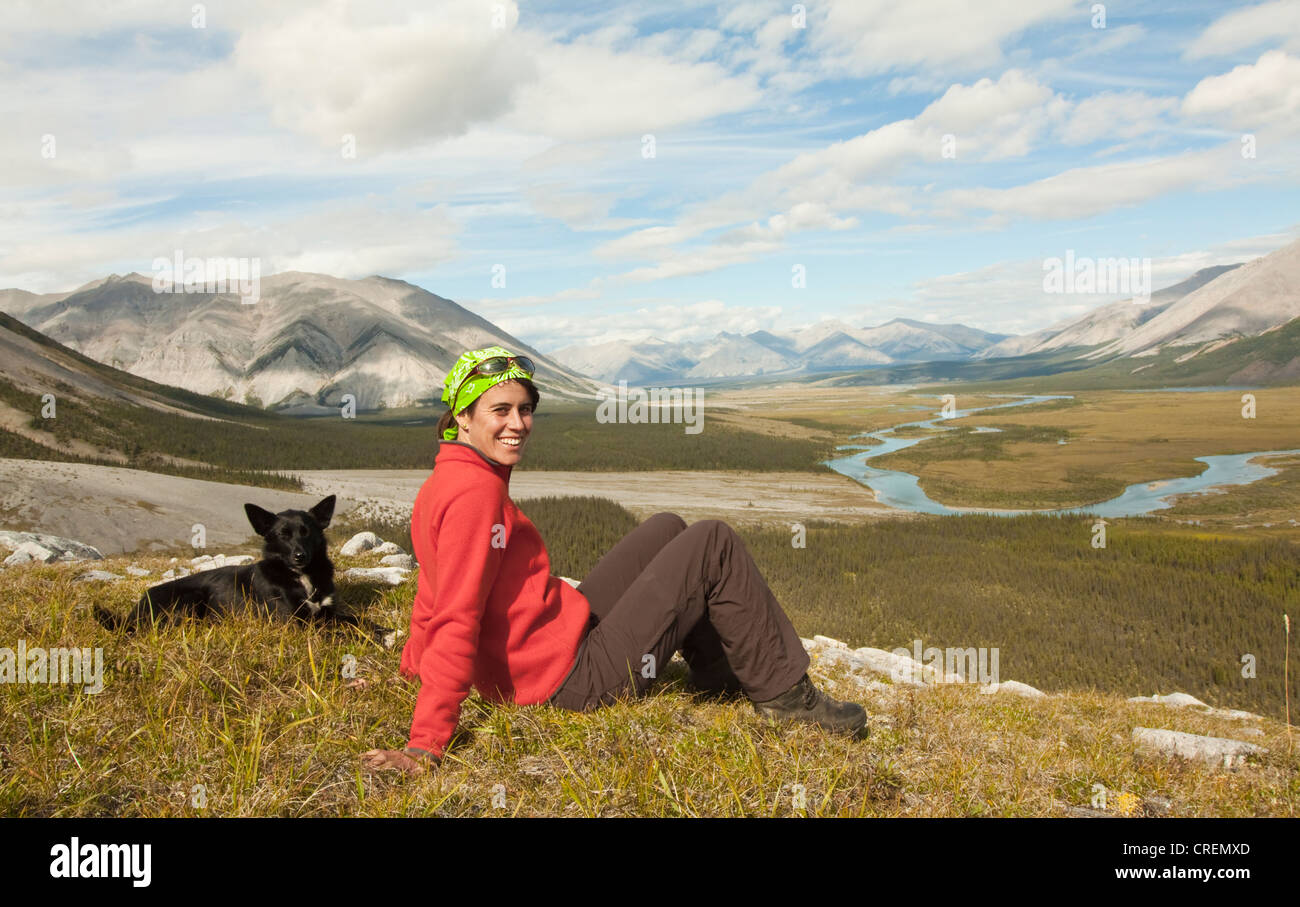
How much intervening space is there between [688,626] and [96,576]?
27.2 feet

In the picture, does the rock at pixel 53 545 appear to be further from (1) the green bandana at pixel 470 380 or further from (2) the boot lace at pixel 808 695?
(2) the boot lace at pixel 808 695

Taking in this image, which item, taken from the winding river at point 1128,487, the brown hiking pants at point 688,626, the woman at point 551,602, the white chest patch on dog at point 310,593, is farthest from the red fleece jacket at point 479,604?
the winding river at point 1128,487

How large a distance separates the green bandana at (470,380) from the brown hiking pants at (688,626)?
4.70 ft

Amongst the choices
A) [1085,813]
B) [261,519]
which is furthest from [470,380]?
[1085,813]

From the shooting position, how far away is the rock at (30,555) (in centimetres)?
952

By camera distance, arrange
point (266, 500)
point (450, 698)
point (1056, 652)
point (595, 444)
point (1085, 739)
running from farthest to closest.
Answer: point (595, 444), point (266, 500), point (1056, 652), point (1085, 739), point (450, 698)

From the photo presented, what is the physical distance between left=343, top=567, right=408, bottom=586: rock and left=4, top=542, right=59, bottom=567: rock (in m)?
4.15

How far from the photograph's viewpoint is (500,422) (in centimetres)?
407

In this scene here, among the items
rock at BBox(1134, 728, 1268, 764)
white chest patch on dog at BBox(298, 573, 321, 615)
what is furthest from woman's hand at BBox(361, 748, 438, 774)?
rock at BBox(1134, 728, 1268, 764)

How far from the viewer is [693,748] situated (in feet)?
12.5

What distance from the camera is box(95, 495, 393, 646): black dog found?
238 inches
